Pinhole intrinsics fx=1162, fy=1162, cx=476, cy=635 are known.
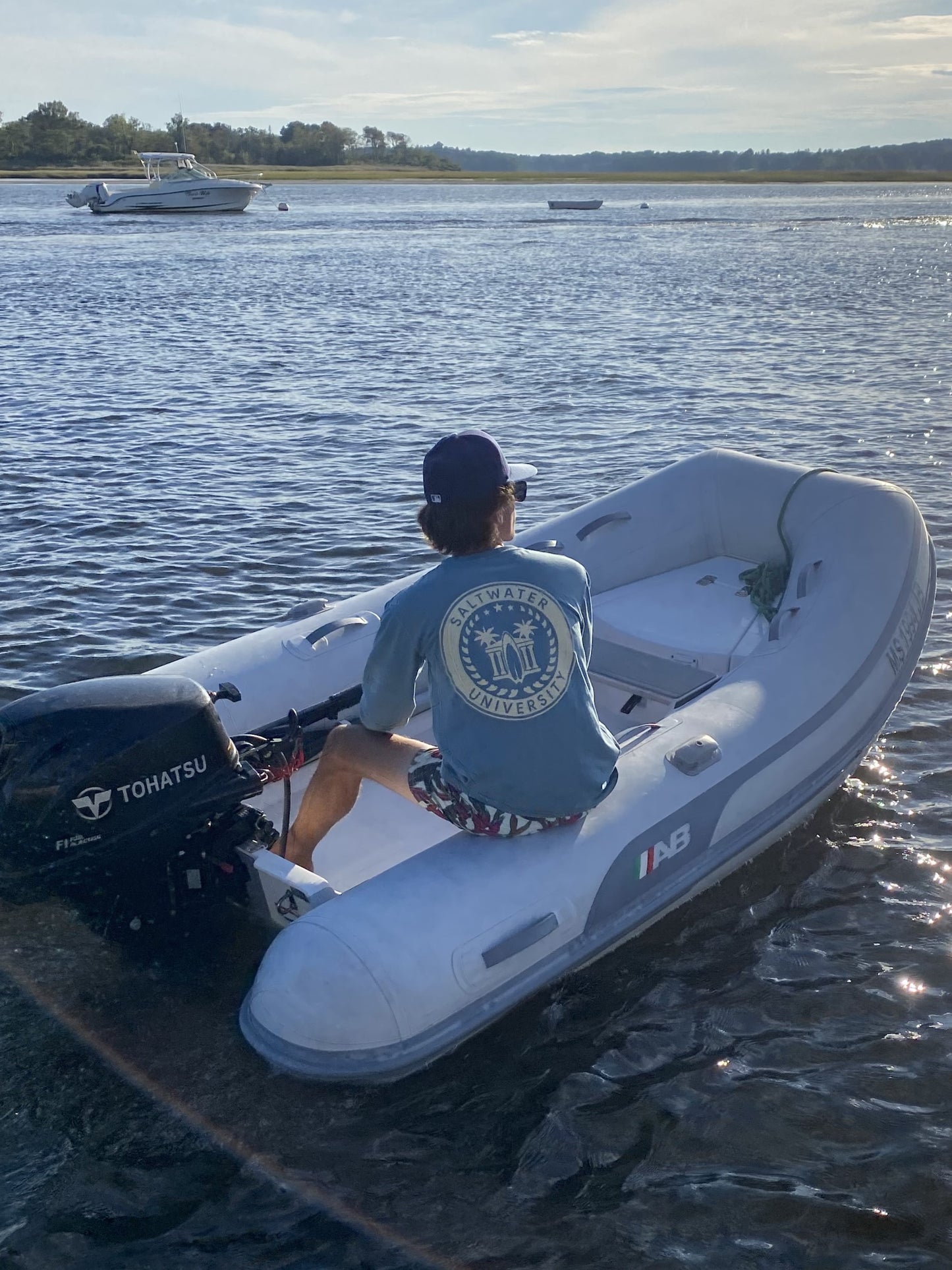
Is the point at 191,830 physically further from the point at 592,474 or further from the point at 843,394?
the point at 843,394

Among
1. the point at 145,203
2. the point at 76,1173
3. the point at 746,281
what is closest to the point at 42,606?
the point at 76,1173

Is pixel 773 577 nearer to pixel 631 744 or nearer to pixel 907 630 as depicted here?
pixel 907 630

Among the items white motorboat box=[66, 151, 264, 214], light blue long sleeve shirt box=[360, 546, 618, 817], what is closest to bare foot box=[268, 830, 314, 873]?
light blue long sleeve shirt box=[360, 546, 618, 817]

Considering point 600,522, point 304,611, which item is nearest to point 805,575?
point 600,522

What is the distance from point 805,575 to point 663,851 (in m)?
1.63

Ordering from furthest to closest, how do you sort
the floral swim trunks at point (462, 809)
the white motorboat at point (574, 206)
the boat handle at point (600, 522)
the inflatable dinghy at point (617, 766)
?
the white motorboat at point (574, 206) → the boat handle at point (600, 522) → the floral swim trunks at point (462, 809) → the inflatable dinghy at point (617, 766)

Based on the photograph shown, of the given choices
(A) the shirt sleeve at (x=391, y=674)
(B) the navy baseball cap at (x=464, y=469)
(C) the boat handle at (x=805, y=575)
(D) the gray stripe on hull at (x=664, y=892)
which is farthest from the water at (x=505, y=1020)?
(B) the navy baseball cap at (x=464, y=469)

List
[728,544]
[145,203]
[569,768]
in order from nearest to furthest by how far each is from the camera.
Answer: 1. [569,768]
2. [728,544]
3. [145,203]

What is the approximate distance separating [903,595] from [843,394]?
8.10 m

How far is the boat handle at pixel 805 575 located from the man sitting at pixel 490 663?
1.72 m

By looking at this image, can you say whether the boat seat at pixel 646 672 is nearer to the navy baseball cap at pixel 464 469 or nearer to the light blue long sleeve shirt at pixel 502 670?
the light blue long sleeve shirt at pixel 502 670

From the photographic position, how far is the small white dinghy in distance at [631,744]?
9.30ft

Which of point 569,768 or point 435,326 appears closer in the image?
point 569,768

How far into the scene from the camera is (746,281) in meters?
22.8
